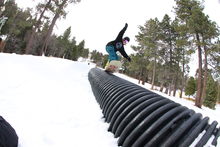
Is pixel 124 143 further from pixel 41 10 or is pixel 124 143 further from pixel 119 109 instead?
pixel 41 10

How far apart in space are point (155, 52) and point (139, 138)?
86.3 feet

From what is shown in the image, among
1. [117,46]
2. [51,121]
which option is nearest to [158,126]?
[51,121]

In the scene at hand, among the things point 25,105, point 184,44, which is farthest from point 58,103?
point 184,44

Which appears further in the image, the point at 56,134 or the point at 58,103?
the point at 58,103

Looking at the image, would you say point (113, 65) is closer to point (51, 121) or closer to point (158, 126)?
point (51, 121)

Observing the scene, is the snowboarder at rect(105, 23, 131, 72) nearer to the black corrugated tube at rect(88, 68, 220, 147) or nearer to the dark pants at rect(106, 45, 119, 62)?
the dark pants at rect(106, 45, 119, 62)

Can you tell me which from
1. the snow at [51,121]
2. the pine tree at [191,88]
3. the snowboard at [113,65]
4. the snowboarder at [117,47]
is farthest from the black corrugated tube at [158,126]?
the pine tree at [191,88]

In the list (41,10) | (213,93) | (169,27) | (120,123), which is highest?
(169,27)

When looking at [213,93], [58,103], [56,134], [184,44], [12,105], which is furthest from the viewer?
[213,93]

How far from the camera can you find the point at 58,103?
3.64 meters

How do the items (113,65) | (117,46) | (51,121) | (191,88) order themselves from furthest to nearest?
(191,88) < (113,65) < (117,46) < (51,121)

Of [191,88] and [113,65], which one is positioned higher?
[113,65]

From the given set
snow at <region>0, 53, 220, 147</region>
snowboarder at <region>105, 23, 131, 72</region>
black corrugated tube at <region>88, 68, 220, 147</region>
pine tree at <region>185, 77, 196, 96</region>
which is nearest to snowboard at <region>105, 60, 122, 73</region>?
snowboarder at <region>105, 23, 131, 72</region>

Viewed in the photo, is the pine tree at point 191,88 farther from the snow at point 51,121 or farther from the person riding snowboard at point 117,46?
the snow at point 51,121
